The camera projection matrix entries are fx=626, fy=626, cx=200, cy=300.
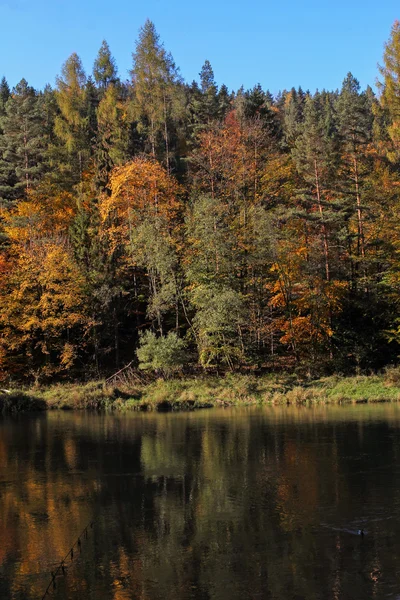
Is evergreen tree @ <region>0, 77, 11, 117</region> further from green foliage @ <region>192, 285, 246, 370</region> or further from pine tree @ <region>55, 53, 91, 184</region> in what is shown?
green foliage @ <region>192, 285, 246, 370</region>

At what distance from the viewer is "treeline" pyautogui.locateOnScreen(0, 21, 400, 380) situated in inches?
1705

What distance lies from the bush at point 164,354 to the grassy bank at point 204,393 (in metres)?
1.06

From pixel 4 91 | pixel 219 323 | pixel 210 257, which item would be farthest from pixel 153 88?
pixel 4 91

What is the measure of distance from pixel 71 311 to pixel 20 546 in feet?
110

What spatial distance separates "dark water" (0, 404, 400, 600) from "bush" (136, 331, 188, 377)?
1368cm

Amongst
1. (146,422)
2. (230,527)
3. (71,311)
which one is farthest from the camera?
(71,311)

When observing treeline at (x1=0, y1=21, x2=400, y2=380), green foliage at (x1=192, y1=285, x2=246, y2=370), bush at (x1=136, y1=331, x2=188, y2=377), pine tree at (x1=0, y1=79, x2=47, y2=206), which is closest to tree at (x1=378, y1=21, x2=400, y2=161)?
treeline at (x1=0, y1=21, x2=400, y2=380)

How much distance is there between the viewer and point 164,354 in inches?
1581

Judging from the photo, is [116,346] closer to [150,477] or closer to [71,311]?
[71,311]

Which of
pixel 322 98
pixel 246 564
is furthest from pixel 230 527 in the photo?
pixel 322 98

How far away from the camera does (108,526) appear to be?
13195 millimetres

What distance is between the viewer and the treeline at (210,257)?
4331 cm

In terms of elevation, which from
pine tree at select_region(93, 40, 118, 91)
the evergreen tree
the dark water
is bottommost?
the dark water

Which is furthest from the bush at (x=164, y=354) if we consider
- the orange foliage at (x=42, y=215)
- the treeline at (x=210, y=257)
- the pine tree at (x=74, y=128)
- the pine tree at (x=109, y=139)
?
the pine tree at (x=74, y=128)
